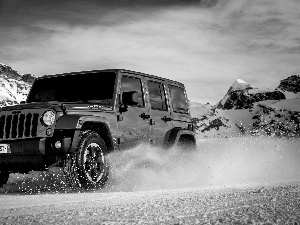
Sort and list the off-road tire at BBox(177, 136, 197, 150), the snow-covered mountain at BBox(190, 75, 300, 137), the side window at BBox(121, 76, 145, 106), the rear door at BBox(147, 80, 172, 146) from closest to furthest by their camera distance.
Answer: the side window at BBox(121, 76, 145, 106), the rear door at BBox(147, 80, 172, 146), the off-road tire at BBox(177, 136, 197, 150), the snow-covered mountain at BBox(190, 75, 300, 137)

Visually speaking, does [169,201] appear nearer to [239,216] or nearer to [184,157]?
[239,216]

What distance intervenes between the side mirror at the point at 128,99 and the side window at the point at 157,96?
2.95 ft

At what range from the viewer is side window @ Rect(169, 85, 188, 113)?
8606mm

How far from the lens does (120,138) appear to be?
7.02 metres

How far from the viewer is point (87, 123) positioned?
21.1 ft

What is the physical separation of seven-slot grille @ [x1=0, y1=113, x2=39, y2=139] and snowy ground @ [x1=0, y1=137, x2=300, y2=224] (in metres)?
0.64

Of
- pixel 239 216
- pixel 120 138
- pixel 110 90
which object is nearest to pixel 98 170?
pixel 120 138

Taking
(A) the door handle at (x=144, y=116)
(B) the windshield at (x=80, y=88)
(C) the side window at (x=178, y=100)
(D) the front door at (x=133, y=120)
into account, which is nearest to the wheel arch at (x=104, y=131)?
(D) the front door at (x=133, y=120)

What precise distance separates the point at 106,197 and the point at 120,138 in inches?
69.9

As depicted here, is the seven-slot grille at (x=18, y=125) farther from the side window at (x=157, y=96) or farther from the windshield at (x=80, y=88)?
the side window at (x=157, y=96)

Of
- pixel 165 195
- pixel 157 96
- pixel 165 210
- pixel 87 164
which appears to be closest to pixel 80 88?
pixel 157 96

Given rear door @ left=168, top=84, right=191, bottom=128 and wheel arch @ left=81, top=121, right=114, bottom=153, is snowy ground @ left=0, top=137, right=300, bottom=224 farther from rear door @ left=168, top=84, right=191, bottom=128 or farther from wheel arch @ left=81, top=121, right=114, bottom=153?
rear door @ left=168, top=84, right=191, bottom=128

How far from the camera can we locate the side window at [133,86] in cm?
733

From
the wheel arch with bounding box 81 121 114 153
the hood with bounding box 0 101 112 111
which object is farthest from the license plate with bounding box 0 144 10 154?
the wheel arch with bounding box 81 121 114 153
